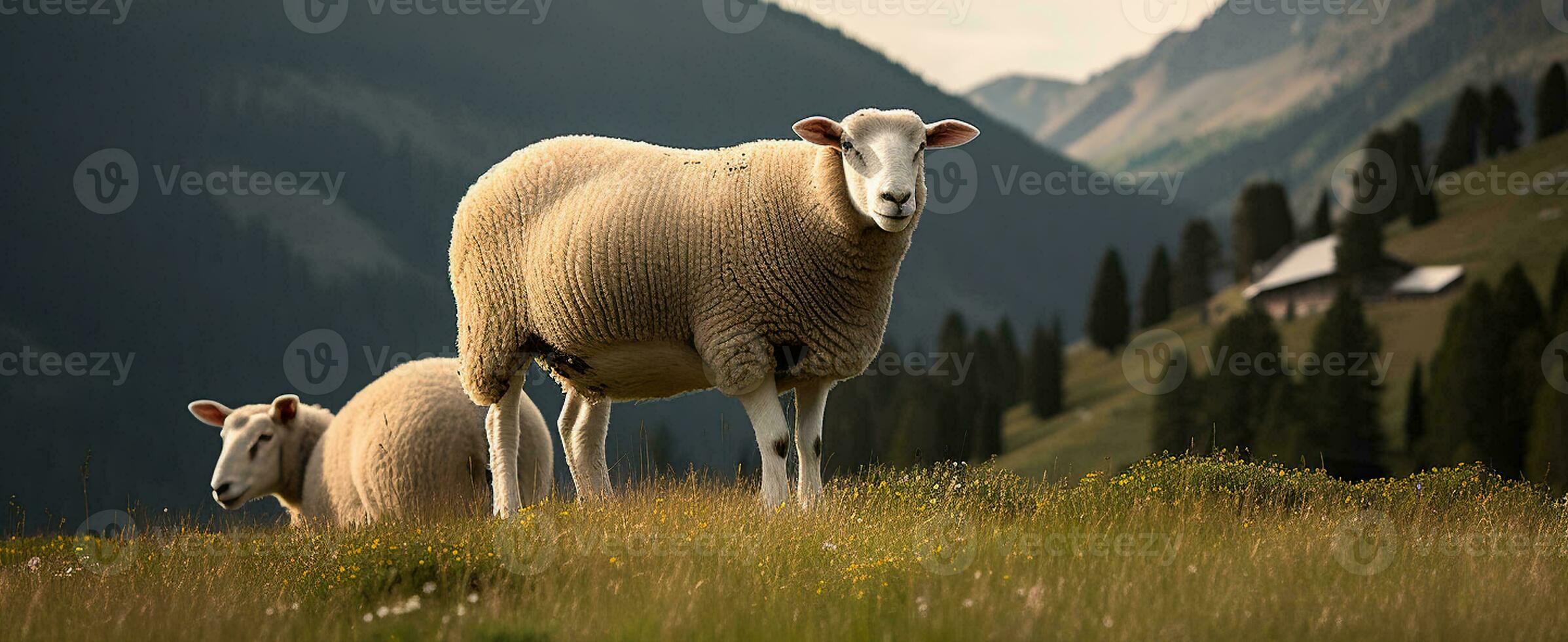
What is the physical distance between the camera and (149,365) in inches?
5118

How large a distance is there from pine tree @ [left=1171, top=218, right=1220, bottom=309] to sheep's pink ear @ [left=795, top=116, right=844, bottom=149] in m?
Answer: 153

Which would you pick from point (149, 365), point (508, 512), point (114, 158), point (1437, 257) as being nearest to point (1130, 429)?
point (1437, 257)

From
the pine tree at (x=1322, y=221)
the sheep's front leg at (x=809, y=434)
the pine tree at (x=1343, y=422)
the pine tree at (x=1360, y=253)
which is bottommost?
the pine tree at (x=1343, y=422)

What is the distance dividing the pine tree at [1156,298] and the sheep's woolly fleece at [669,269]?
496 feet

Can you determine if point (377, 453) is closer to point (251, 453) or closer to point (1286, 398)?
point (251, 453)

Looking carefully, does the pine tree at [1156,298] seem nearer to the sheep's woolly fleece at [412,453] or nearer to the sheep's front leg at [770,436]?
the sheep's woolly fleece at [412,453]

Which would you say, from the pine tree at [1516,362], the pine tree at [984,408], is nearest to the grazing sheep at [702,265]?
the pine tree at [1516,362]

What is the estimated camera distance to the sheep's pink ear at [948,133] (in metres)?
10.8

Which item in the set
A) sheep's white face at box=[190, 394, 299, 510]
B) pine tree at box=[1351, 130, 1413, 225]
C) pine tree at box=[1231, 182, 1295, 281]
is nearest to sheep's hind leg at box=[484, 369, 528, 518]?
sheep's white face at box=[190, 394, 299, 510]

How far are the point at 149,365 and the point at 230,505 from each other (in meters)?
129

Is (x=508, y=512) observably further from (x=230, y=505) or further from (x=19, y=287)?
(x=19, y=287)

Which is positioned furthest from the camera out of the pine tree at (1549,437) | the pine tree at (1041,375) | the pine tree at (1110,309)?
the pine tree at (1110,309)

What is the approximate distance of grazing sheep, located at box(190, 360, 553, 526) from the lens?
12.7 metres

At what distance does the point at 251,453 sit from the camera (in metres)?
14.4
